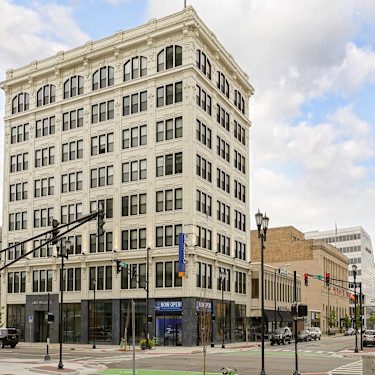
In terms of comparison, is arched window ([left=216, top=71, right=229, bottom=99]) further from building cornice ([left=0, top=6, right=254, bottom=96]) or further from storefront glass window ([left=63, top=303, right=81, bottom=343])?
storefront glass window ([left=63, top=303, right=81, bottom=343])

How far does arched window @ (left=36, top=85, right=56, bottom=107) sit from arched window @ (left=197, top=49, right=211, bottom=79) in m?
20.6

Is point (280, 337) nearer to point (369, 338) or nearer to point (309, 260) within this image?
point (369, 338)

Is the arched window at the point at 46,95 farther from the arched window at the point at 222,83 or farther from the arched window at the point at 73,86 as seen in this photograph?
the arched window at the point at 222,83

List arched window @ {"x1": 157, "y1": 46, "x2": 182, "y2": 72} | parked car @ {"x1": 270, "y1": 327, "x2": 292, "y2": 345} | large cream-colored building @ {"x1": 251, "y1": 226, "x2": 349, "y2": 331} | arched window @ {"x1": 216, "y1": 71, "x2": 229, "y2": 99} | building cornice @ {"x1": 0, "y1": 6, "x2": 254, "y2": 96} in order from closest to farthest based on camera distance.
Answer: building cornice @ {"x1": 0, "y1": 6, "x2": 254, "y2": 96}
arched window @ {"x1": 157, "y1": 46, "x2": 182, "y2": 72}
parked car @ {"x1": 270, "y1": 327, "x2": 292, "y2": 345}
arched window @ {"x1": 216, "y1": 71, "x2": 229, "y2": 99}
large cream-colored building @ {"x1": 251, "y1": 226, "x2": 349, "y2": 331}

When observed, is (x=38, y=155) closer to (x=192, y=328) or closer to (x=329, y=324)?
(x=192, y=328)

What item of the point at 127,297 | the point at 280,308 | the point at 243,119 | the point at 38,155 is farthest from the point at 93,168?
the point at 280,308

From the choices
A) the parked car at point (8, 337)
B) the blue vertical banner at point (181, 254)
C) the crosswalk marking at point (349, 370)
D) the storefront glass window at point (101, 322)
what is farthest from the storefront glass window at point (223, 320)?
the crosswalk marking at point (349, 370)

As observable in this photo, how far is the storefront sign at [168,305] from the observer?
62.4m

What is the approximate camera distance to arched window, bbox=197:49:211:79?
68375 millimetres

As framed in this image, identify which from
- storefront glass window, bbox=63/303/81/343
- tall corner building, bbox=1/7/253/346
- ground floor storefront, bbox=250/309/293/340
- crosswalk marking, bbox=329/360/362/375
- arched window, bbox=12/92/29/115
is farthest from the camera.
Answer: arched window, bbox=12/92/29/115

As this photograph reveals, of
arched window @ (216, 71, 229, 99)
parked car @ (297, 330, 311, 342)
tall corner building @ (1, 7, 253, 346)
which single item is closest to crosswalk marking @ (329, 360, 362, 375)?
tall corner building @ (1, 7, 253, 346)

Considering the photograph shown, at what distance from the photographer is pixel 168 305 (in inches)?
2480

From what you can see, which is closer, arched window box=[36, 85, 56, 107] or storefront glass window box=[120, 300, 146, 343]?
storefront glass window box=[120, 300, 146, 343]

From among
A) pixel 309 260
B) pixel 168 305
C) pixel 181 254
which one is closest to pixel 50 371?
pixel 181 254
